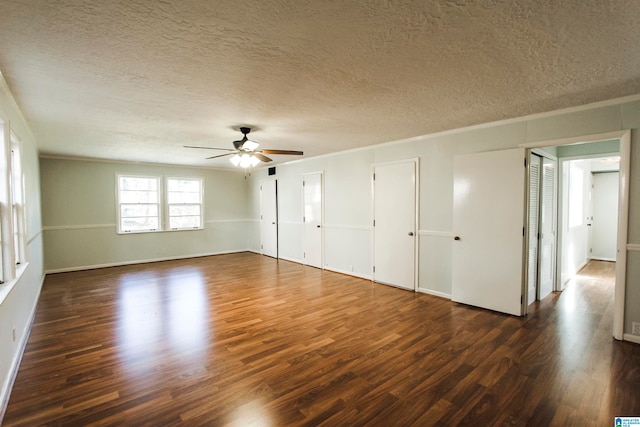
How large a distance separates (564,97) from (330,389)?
345cm

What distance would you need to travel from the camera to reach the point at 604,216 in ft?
23.3

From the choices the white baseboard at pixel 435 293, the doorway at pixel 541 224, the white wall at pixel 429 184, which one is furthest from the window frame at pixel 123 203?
the doorway at pixel 541 224

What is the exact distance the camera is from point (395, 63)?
2.14 metres

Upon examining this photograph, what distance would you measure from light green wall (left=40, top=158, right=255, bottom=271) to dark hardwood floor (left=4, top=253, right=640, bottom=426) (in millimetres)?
2436

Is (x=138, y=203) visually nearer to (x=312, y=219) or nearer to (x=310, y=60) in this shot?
(x=312, y=219)

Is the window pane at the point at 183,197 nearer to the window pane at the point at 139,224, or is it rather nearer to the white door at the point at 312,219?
the window pane at the point at 139,224

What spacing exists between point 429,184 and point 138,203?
671 centimetres

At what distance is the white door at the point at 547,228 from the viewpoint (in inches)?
163

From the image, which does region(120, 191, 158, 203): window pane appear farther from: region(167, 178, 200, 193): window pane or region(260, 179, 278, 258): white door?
region(260, 179, 278, 258): white door

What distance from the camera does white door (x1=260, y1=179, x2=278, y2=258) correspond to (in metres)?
7.87

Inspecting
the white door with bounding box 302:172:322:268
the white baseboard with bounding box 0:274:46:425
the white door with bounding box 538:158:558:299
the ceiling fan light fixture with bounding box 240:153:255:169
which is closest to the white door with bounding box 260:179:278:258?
the white door with bounding box 302:172:322:268

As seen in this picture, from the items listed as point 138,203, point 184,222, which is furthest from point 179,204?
point 138,203

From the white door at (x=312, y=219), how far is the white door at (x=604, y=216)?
22.1 feet

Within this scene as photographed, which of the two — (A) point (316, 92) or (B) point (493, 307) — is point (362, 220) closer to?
(B) point (493, 307)
